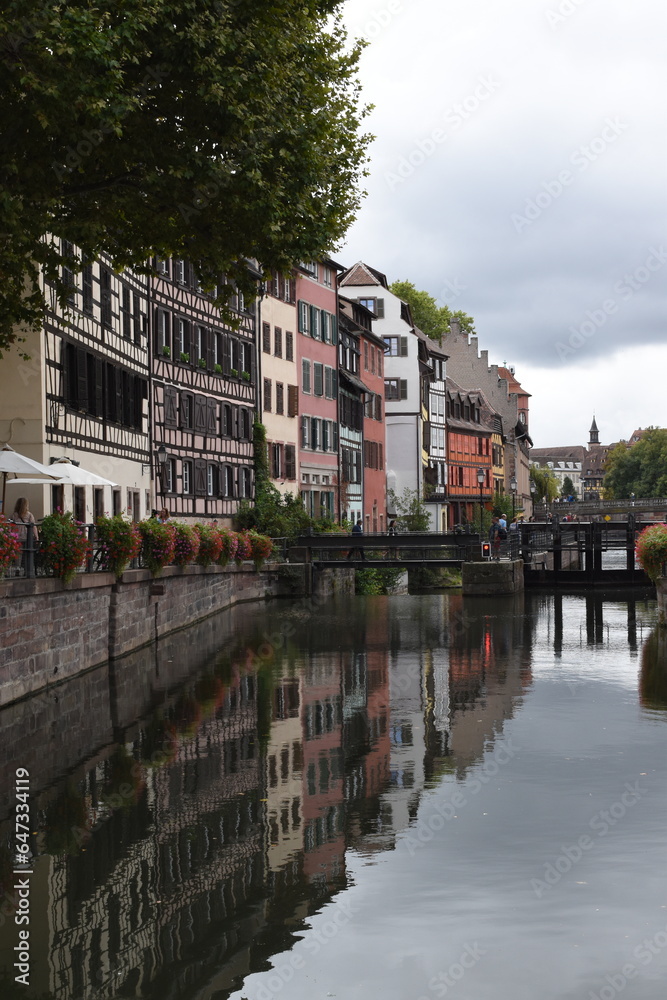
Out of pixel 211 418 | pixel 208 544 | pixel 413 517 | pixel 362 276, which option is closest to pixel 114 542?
pixel 208 544

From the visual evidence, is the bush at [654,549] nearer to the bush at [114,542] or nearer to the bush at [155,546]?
the bush at [155,546]

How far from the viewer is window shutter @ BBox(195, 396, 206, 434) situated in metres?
42.2

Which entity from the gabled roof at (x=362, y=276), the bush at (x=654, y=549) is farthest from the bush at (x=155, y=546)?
the gabled roof at (x=362, y=276)

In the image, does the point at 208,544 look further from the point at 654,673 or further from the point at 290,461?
the point at 290,461

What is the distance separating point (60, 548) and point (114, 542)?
11.0ft

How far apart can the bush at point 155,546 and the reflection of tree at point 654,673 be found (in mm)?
9485

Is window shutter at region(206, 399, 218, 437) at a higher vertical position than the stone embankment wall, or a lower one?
higher

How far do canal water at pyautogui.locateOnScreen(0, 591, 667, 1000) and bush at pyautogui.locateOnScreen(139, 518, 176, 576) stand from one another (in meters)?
5.18

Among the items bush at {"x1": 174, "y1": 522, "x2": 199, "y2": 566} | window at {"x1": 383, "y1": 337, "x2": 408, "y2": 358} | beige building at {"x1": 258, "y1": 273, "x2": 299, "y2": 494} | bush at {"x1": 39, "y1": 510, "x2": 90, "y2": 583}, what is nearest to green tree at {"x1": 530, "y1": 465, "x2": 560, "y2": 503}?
window at {"x1": 383, "y1": 337, "x2": 408, "y2": 358}

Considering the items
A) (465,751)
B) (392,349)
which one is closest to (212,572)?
(465,751)

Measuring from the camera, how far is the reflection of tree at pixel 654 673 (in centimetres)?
1827

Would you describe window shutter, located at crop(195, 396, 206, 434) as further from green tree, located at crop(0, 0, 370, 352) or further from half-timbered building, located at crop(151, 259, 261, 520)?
green tree, located at crop(0, 0, 370, 352)

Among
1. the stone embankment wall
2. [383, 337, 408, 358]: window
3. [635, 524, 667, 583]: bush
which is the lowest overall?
the stone embankment wall

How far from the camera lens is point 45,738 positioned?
1517cm
